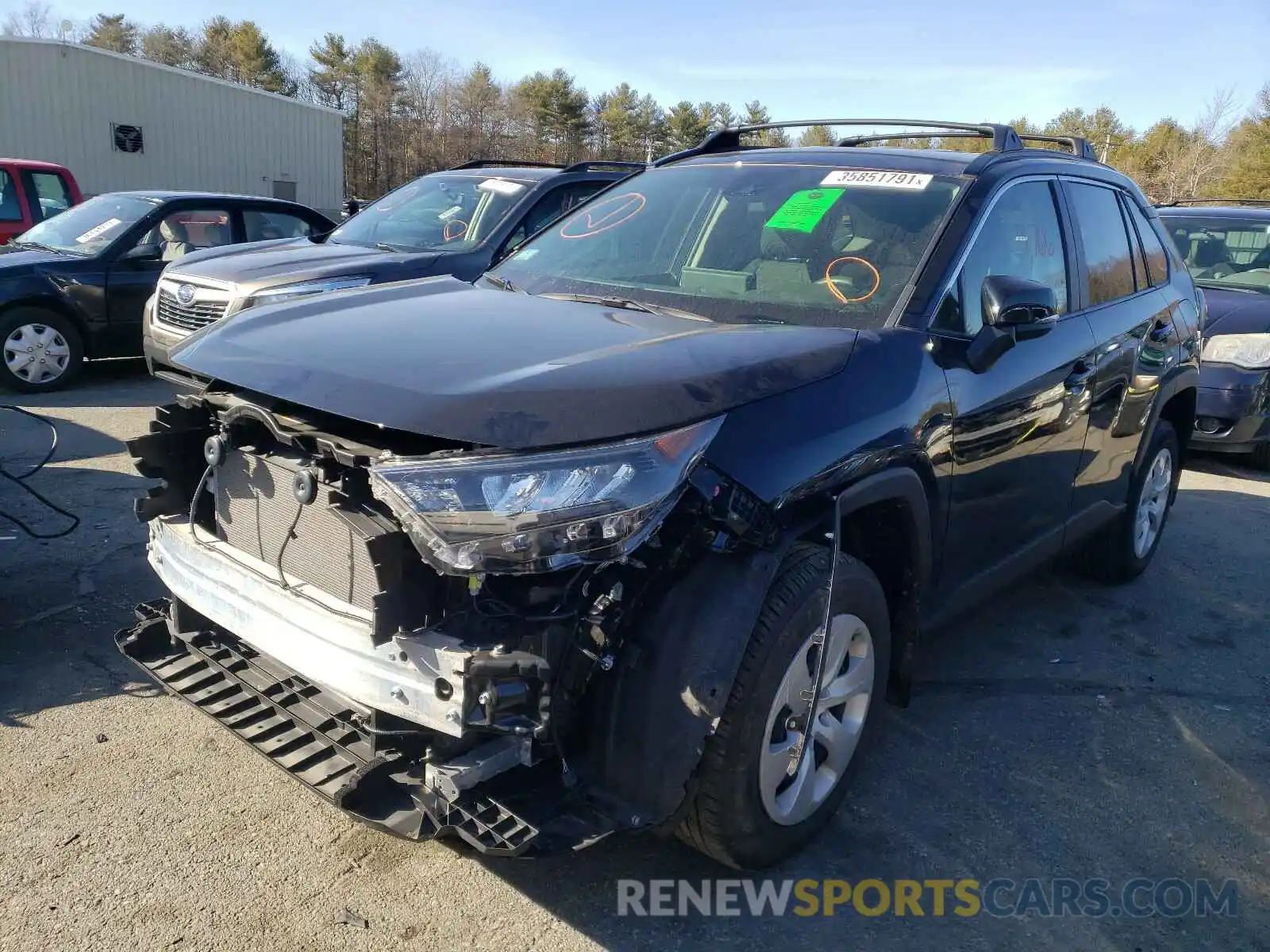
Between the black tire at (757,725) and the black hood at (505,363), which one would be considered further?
the black tire at (757,725)

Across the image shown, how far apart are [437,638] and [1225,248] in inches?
351

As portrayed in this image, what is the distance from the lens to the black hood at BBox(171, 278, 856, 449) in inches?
84.4

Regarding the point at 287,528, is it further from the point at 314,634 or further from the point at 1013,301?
the point at 1013,301

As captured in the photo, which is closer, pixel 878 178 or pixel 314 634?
pixel 314 634

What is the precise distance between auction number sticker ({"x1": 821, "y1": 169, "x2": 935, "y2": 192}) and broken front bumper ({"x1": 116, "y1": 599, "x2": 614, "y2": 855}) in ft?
7.55

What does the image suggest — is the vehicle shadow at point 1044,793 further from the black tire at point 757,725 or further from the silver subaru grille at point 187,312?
the silver subaru grille at point 187,312

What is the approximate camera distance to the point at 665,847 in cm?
282

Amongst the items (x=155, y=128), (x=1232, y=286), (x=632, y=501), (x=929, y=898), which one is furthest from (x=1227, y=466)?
(x=155, y=128)

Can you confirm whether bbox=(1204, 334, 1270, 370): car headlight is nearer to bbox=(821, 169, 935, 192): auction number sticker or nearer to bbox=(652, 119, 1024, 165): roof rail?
bbox=(652, 119, 1024, 165): roof rail

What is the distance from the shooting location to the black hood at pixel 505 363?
2145 millimetres

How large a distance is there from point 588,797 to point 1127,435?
3283 mm

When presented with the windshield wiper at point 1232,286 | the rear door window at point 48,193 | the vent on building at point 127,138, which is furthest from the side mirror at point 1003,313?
the vent on building at point 127,138

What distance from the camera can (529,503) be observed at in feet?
6.75

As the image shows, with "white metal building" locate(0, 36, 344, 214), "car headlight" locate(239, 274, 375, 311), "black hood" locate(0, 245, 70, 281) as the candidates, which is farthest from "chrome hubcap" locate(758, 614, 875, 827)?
"white metal building" locate(0, 36, 344, 214)
